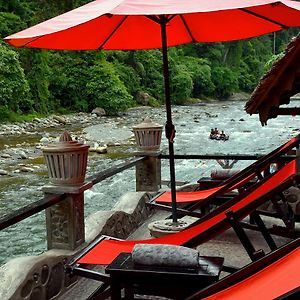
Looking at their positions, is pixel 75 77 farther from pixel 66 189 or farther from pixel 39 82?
pixel 66 189

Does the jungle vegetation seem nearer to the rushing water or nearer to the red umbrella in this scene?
the rushing water

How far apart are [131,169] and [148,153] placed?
8.33 meters

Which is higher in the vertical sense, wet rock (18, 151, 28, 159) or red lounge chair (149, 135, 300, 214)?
red lounge chair (149, 135, 300, 214)

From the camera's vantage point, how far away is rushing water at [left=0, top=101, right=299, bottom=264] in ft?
26.5

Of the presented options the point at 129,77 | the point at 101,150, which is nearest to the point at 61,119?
the point at 101,150

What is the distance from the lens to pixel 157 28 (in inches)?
177

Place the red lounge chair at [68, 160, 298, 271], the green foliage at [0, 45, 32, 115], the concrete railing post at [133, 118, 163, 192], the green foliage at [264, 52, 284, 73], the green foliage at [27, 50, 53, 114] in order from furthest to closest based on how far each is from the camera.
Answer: the green foliage at [27, 50, 53, 114] < the green foliage at [0, 45, 32, 115] < the concrete railing post at [133, 118, 163, 192] < the green foliage at [264, 52, 284, 73] < the red lounge chair at [68, 160, 298, 271]

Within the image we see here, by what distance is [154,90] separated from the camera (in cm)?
3812

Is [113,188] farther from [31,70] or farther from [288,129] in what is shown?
[31,70]

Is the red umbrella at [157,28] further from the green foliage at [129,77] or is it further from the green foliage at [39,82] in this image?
the green foliage at [129,77]

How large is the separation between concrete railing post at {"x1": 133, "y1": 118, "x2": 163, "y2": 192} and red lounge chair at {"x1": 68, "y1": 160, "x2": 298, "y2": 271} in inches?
81.6

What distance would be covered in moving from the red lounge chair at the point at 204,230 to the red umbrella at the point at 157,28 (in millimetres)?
726

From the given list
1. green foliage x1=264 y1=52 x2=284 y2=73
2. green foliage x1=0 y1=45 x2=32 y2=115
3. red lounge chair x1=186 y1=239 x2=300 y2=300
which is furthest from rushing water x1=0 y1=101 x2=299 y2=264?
green foliage x1=0 y1=45 x2=32 y2=115

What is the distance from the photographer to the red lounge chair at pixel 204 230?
2.77 m
